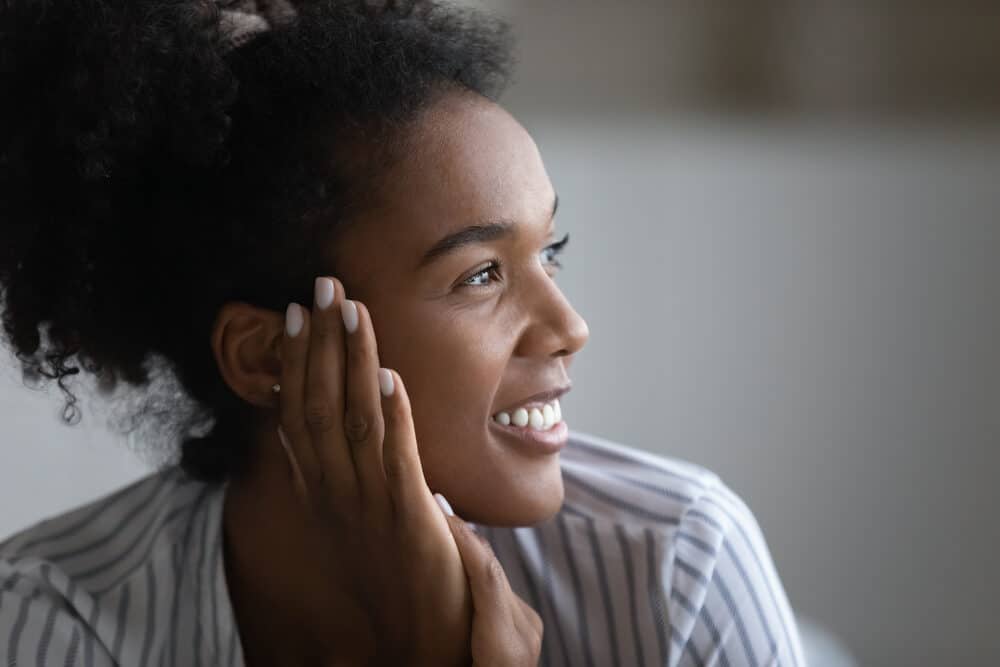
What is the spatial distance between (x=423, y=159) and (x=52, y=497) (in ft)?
3.41

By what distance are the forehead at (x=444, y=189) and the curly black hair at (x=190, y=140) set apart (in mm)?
20

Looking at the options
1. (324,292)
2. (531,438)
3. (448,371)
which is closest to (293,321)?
(324,292)

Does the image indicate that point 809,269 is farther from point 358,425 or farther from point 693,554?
point 358,425

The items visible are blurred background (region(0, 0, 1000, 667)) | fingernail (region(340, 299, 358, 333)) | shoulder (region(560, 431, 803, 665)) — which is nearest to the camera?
fingernail (region(340, 299, 358, 333))

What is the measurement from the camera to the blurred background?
2.27 metres

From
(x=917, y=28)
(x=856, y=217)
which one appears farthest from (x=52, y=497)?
(x=917, y=28)

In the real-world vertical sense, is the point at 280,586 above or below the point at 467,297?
below

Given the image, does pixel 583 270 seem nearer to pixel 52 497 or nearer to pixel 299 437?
pixel 52 497

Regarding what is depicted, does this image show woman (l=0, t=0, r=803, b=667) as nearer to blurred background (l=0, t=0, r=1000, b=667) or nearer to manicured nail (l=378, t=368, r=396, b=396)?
manicured nail (l=378, t=368, r=396, b=396)

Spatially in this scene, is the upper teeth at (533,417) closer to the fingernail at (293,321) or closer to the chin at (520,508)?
the chin at (520,508)

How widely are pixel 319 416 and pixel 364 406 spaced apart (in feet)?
0.14

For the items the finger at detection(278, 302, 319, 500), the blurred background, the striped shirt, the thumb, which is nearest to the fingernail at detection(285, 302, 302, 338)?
the finger at detection(278, 302, 319, 500)

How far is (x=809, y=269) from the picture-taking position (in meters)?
2.31

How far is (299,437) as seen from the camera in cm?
106
